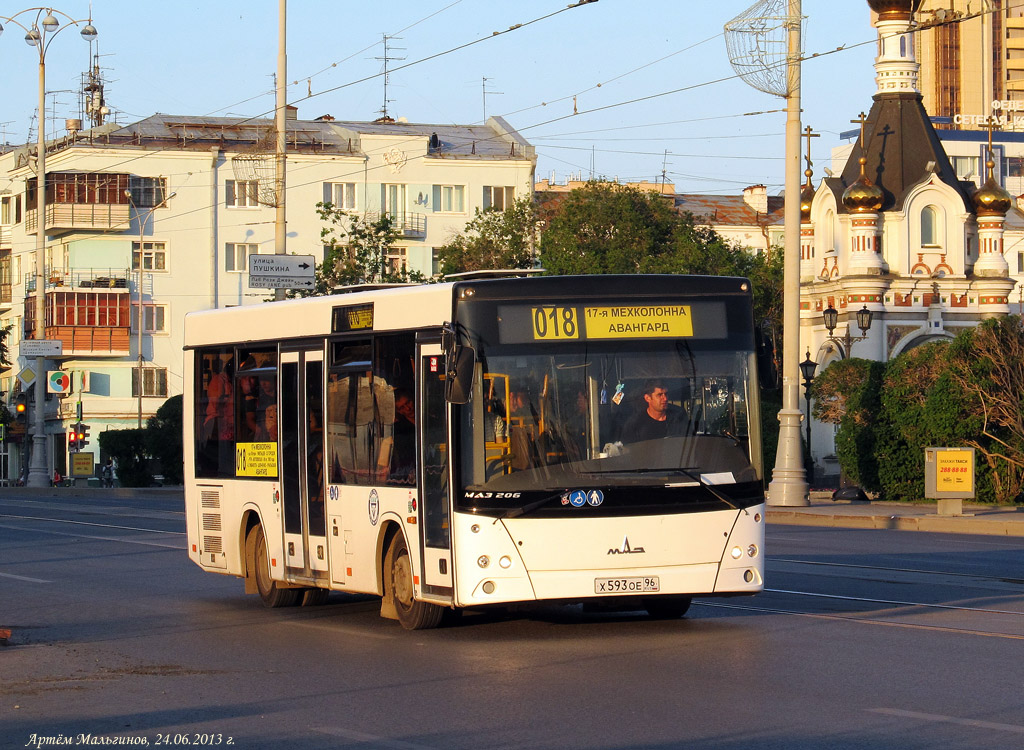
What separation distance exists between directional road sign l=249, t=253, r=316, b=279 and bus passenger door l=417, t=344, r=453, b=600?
1949 centimetres

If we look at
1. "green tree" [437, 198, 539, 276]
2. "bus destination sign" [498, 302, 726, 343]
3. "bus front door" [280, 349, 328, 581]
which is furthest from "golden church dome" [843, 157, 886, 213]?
"bus destination sign" [498, 302, 726, 343]

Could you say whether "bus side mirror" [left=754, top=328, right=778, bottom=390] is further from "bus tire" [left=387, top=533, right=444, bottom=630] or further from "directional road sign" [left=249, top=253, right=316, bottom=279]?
"directional road sign" [left=249, top=253, right=316, bottom=279]

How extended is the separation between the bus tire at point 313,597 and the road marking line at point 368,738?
23.3 ft

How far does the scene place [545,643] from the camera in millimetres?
12375

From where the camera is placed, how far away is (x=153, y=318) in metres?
82.3

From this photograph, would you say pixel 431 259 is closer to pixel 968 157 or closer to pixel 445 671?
pixel 968 157

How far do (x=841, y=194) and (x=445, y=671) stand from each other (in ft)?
155

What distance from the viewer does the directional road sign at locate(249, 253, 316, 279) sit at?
32188 mm

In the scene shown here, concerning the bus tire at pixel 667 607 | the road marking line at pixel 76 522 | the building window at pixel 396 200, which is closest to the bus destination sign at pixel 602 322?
the bus tire at pixel 667 607

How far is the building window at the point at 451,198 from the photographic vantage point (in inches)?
3391

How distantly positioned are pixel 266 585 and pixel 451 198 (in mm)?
71211

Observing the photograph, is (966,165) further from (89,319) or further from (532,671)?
(532,671)

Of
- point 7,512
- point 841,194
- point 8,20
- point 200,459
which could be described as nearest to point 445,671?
point 200,459

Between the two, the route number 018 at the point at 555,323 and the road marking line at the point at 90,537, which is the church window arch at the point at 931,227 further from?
the route number 018 at the point at 555,323
